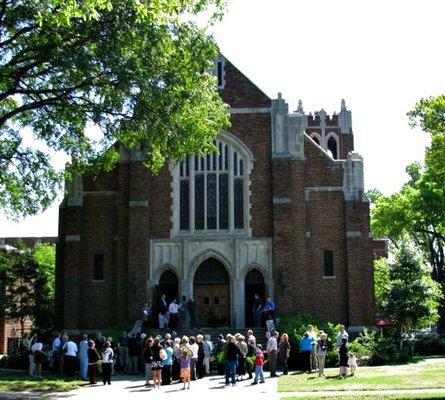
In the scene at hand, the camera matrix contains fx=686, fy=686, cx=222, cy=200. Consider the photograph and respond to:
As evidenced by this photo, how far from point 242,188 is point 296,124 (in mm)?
3912

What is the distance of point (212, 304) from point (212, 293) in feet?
1.66

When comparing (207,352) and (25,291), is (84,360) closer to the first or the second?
(207,352)

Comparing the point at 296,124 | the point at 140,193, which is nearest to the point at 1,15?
the point at 140,193

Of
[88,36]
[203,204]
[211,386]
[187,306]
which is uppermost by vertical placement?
[88,36]

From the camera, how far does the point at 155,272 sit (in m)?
31.6

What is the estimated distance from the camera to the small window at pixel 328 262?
102 ft

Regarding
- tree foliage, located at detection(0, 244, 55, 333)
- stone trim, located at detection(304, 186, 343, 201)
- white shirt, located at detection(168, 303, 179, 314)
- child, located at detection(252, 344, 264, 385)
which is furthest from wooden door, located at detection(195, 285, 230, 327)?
child, located at detection(252, 344, 264, 385)

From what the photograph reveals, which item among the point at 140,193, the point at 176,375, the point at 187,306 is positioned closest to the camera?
the point at 176,375

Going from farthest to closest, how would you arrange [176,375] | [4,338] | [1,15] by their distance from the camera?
[4,338] < [176,375] < [1,15]

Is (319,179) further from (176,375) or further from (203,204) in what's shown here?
(176,375)

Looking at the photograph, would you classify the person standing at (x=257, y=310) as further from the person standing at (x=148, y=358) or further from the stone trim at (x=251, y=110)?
the stone trim at (x=251, y=110)

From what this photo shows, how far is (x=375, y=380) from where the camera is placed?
19750 mm

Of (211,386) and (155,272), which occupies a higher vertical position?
(155,272)

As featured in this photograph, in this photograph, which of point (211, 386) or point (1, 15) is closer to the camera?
point (1, 15)
